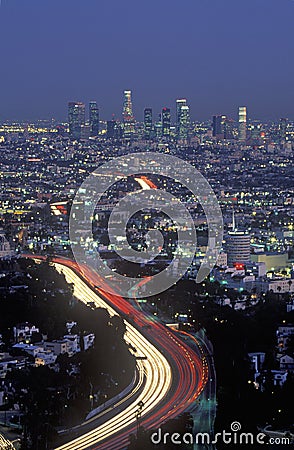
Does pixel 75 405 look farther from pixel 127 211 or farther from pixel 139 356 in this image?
pixel 127 211

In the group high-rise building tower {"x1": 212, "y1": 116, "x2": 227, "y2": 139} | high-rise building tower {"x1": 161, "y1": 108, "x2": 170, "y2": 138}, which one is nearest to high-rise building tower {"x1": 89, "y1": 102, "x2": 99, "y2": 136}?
high-rise building tower {"x1": 161, "y1": 108, "x2": 170, "y2": 138}

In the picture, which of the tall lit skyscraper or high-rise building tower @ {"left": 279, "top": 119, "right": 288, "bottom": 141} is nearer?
the tall lit skyscraper

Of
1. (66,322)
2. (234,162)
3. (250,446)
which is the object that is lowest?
(250,446)

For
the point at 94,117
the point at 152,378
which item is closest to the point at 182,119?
the point at 94,117

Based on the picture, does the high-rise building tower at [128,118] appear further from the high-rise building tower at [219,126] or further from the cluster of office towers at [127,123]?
the high-rise building tower at [219,126]

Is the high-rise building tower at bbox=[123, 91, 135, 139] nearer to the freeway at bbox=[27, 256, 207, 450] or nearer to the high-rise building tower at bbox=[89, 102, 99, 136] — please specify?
the high-rise building tower at bbox=[89, 102, 99, 136]

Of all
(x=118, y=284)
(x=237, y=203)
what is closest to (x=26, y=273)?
(x=118, y=284)
